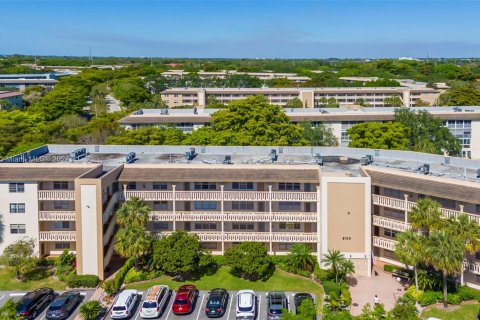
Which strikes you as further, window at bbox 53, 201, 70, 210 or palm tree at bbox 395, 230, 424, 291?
window at bbox 53, 201, 70, 210

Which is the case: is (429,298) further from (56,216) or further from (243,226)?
(56,216)

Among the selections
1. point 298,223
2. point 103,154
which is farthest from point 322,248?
point 103,154

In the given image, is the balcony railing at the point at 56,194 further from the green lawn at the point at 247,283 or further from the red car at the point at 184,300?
the red car at the point at 184,300

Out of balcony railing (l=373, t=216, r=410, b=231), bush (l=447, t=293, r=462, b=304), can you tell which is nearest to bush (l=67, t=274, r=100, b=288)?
balcony railing (l=373, t=216, r=410, b=231)

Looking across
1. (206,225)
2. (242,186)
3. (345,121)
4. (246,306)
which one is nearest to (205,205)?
(206,225)

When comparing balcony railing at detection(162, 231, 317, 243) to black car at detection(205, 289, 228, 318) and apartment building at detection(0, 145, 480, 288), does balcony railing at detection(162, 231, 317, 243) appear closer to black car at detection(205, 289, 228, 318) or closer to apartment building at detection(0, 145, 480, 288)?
apartment building at detection(0, 145, 480, 288)

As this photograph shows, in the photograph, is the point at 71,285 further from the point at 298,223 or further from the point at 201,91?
the point at 201,91
